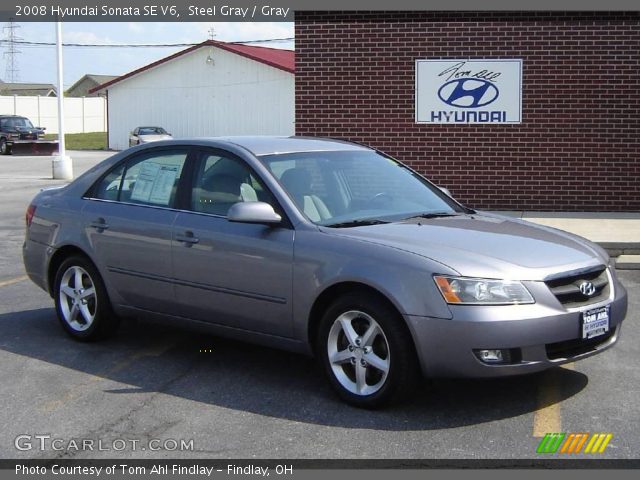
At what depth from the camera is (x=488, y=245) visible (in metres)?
5.43

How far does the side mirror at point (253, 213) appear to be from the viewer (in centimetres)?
568

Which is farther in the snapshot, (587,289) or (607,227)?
(607,227)

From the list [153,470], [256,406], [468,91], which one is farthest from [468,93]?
[153,470]

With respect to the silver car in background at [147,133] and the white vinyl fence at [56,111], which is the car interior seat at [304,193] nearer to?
the silver car in background at [147,133]

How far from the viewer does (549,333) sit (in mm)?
5074

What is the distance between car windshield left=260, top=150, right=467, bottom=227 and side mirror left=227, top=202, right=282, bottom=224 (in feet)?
0.78

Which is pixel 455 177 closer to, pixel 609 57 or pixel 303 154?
pixel 609 57

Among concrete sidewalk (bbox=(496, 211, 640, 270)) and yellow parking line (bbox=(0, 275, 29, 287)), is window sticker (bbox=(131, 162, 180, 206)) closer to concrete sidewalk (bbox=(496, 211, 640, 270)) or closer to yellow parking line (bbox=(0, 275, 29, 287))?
yellow parking line (bbox=(0, 275, 29, 287))

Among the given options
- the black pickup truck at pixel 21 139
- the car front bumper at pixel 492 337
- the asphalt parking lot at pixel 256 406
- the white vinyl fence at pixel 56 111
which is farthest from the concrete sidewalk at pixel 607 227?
the white vinyl fence at pixel 56 111

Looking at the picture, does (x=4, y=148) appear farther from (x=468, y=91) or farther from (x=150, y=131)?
(x=468, y=91)

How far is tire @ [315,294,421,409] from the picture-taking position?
17.0 ft

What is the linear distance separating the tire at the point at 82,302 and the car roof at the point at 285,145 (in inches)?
57.0

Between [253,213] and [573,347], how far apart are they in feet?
6.62
